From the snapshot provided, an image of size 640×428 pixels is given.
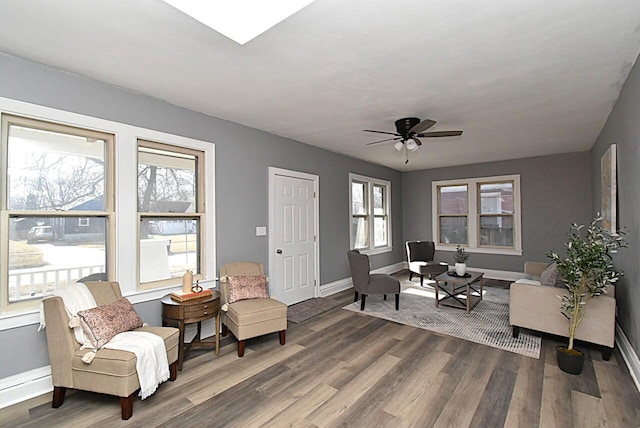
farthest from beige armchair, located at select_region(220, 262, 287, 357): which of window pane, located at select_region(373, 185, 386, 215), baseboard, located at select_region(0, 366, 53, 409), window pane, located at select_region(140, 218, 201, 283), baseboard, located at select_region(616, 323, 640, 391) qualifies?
window pane, located at select_region(373, 185, 386, 215)

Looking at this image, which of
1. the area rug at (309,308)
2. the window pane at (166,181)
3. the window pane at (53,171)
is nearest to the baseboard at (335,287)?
the area rug at (309,308)

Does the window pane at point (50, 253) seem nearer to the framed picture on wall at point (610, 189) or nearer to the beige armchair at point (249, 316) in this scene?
the beige armchair at point (249, 316)

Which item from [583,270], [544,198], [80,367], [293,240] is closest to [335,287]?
[293,240]

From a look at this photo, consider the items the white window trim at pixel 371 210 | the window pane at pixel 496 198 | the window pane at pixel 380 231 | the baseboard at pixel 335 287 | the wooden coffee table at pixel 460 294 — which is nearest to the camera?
the wooden coffee table at pixel 460 294

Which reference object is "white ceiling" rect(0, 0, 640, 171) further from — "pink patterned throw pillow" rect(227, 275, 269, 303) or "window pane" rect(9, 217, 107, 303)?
"pink patterned throw pillow" rect(227, 275, 269, 303)

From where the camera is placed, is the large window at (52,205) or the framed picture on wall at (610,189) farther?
the framed picture on wall at (610,189)

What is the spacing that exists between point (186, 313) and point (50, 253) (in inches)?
48.7

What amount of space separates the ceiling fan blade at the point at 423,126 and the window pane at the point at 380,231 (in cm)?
350

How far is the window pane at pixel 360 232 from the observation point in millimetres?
6160

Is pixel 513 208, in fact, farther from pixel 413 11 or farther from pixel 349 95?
pixel 413 11

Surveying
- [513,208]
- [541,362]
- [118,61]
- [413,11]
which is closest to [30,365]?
[118,61]

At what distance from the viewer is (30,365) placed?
91.0 inches

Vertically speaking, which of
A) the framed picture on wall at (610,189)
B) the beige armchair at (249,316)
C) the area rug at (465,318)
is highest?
the framed picture on wall at (610,189)

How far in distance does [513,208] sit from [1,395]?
26.0ft
